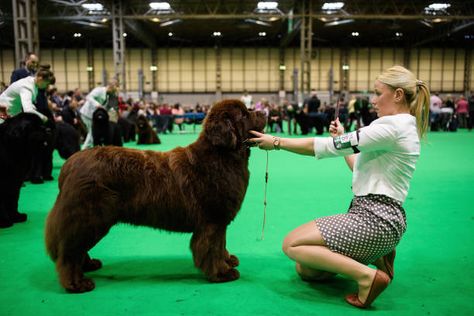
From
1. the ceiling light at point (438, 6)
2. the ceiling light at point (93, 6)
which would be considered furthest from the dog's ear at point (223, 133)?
the ceiling light at point (438, 6)

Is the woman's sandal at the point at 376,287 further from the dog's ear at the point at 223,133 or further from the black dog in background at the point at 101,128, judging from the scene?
the black dog in background at the point at 101,128

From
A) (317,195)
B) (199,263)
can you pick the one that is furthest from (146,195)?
(317,195)

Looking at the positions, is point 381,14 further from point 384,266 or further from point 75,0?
point 384,266

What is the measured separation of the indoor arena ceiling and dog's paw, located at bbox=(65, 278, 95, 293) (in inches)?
946

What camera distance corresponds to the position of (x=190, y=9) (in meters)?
27.4

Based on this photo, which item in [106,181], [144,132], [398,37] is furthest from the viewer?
[398,37]

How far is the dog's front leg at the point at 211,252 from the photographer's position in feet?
9.85

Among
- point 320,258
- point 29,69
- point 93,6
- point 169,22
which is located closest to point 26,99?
point 29,69

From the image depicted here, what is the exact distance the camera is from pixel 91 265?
132 inches

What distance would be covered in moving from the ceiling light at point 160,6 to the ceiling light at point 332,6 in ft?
33.8

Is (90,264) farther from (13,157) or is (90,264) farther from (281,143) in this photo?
(13,157)

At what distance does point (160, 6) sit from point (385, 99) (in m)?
25.8

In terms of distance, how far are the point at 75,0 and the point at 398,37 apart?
27.3 metres

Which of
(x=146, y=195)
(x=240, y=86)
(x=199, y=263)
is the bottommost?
(x=199, y=263)
